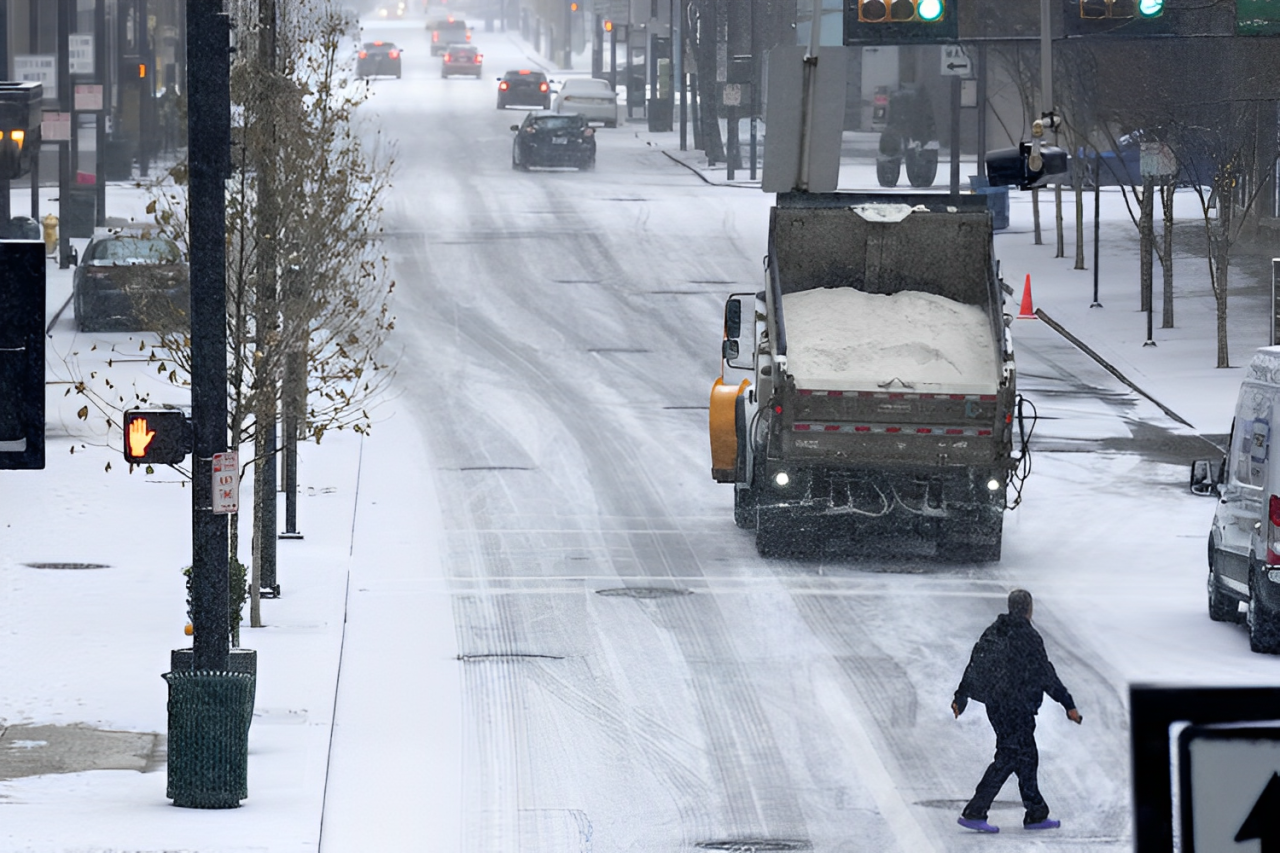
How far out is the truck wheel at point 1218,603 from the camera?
16922 millimetres

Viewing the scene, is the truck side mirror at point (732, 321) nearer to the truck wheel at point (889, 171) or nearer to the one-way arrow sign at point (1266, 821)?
the one-way arrow sign at point (1266, 821)

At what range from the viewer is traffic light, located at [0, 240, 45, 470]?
6.05m

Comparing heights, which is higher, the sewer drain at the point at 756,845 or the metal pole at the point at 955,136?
the metal pole at the point at 955,136

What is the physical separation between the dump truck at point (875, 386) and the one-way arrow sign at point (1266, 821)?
57.4 ft

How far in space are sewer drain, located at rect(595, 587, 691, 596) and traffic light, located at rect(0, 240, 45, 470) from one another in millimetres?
12401

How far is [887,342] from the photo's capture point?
1967cm

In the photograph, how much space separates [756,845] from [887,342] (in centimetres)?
910

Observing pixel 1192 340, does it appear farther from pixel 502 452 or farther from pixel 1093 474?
pixel 502 452

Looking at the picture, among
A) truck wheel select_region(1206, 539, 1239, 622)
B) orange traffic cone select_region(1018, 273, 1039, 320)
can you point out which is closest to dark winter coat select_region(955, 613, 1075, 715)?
truck wheel select_region(1206, 539, 1239, 622)

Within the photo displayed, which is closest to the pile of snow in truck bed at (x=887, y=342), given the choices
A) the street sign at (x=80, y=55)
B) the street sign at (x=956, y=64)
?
the street sign at (x=956, y=64)

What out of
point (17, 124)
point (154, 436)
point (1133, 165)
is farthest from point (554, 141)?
point (17, 124)

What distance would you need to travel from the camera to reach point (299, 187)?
53.5ft

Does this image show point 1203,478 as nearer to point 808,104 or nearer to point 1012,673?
point 1012,673

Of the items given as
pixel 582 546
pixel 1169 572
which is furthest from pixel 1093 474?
pixel 582 546
